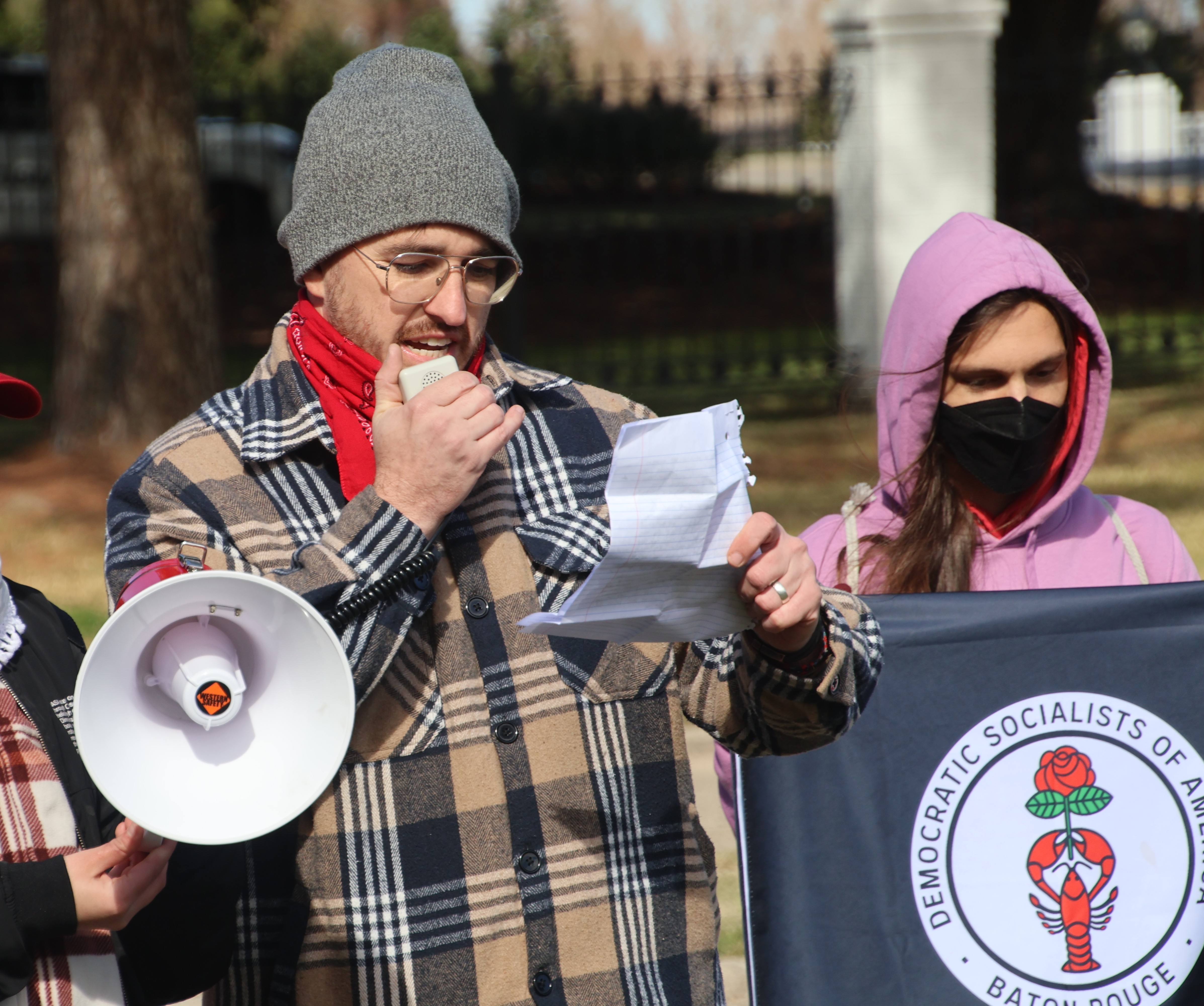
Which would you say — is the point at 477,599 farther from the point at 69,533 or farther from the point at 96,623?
the point at 69,533

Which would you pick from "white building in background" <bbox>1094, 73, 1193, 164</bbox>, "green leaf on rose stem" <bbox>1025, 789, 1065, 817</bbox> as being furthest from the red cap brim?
"white building in background" <bbox>1094, 73, 1193, 164</bbox>

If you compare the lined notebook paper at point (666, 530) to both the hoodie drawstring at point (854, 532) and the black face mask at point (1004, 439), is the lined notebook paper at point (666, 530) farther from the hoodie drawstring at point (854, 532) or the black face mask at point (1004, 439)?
the black face mask at point (1004, 439)

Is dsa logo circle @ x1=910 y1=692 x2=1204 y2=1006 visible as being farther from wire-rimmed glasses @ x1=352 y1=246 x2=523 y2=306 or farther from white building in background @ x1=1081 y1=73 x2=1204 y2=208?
white building in background @ x1=1081 y1=73 x2=1204 y2=208

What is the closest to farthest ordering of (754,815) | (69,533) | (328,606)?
(328,606) → (754,815) → (69,533)

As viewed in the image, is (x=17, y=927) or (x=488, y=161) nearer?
(x=17, y=927)

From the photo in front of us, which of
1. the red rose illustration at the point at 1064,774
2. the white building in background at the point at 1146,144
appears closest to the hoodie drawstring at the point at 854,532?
the red rose illustration at the point at 1064,774

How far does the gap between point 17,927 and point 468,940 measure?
58 centimetres

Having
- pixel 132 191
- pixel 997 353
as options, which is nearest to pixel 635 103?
pixel 132 191

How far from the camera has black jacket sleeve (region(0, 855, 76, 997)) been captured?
1843 mm

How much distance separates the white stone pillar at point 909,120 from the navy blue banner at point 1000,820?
8029 millimetres

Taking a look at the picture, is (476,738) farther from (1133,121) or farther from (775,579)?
(1133,121)

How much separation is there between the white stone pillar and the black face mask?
7722mm

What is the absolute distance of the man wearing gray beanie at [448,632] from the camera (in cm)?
185

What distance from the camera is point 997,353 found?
2.80m
